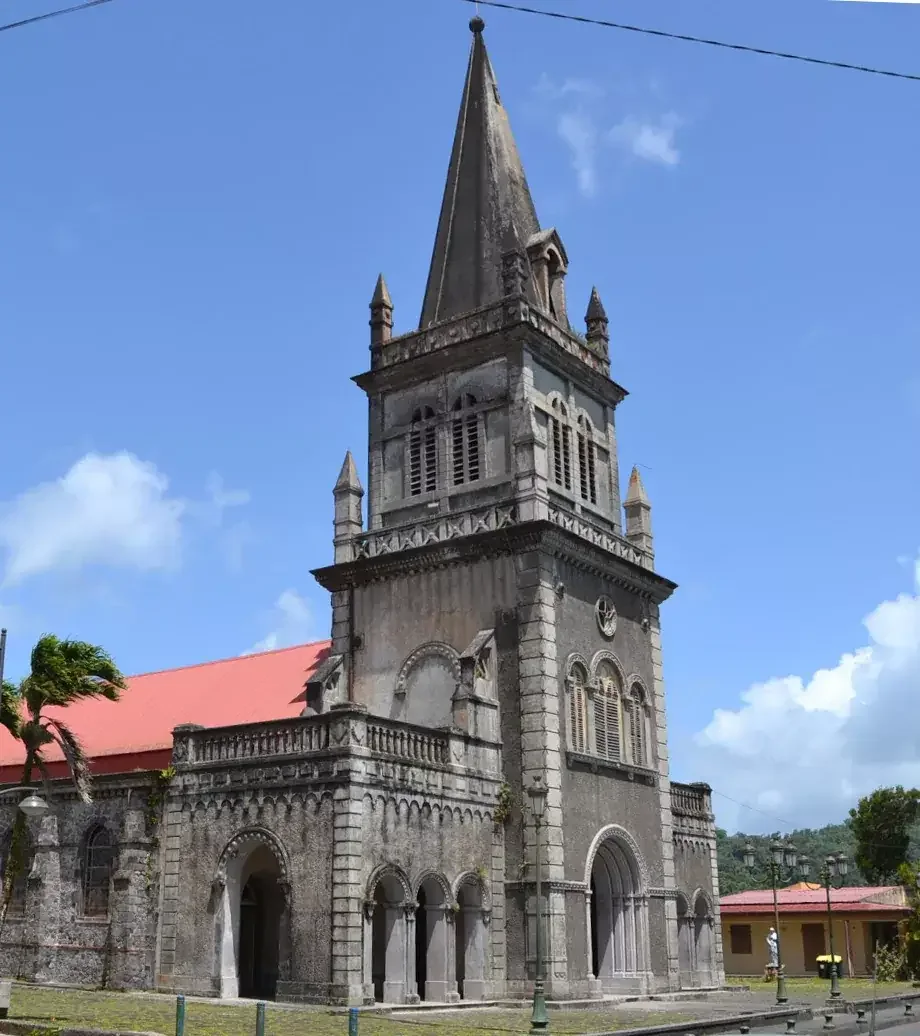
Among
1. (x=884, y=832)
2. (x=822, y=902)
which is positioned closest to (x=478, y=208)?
(x=822, y=902)

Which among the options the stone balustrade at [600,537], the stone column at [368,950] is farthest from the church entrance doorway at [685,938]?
the stone column at [368,950]

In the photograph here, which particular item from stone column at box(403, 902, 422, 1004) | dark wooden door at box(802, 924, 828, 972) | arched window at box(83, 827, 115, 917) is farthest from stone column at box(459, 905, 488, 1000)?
dark wooden door at box(802, 924, 828, 972)

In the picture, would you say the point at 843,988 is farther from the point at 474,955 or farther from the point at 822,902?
the point at 474,955

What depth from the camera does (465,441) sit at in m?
34.4

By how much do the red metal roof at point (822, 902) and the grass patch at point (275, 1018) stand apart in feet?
82.6

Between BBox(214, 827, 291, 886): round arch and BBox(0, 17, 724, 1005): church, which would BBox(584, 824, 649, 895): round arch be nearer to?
BBox(0, 17, 724, 1005): church

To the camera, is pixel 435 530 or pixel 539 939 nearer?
pixel 539 939

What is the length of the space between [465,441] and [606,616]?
6140 millimetres

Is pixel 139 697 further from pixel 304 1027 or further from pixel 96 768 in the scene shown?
pixel 304 1027

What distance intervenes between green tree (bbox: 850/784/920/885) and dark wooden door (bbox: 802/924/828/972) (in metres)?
23.1

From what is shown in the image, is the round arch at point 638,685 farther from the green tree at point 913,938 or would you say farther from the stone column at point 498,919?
the green tree at point 913,938

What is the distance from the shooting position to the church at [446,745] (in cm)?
2708

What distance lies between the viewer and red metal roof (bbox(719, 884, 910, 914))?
Answer: 50.2 meters

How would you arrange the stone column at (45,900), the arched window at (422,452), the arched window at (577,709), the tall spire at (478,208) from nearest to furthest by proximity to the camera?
the stone column at (45,900), the arched window at (577,709), the arched window at (422,452), the tall spire at (478,208)
